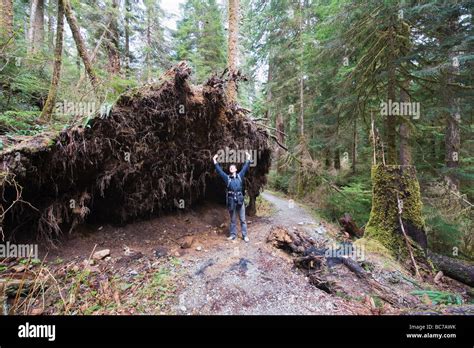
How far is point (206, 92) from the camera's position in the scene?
5.25 meters

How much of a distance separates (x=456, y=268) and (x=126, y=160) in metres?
7.84

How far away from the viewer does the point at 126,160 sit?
4809 mm

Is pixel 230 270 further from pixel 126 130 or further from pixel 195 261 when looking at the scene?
pixel 126 130

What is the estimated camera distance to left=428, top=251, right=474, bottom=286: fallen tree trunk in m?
4.60

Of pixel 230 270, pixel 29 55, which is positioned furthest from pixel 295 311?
pixel 29 55

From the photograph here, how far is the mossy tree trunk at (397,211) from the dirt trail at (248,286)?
2.57 meters

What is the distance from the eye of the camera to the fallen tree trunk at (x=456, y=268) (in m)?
4.60

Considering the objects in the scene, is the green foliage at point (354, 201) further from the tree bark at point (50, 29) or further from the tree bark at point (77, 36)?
the tree bark at point (50, 29)

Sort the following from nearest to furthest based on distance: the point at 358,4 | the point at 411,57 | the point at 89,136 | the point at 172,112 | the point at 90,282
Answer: the point at 90,282 < the point at 89,136 < the point at 172,112 < the point at 411,57 < the point at 358,4

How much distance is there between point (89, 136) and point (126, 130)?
0.69m

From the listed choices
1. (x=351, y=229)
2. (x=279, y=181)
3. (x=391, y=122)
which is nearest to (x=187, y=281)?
(x=351, y=229)

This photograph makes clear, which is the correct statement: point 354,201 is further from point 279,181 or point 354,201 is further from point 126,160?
point 279,181

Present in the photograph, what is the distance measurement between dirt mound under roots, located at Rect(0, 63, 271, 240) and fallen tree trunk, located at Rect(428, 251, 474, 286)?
5673 millimetres

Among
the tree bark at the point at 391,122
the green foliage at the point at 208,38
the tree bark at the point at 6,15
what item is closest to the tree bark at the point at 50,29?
the tree bark at the point at 6,15
